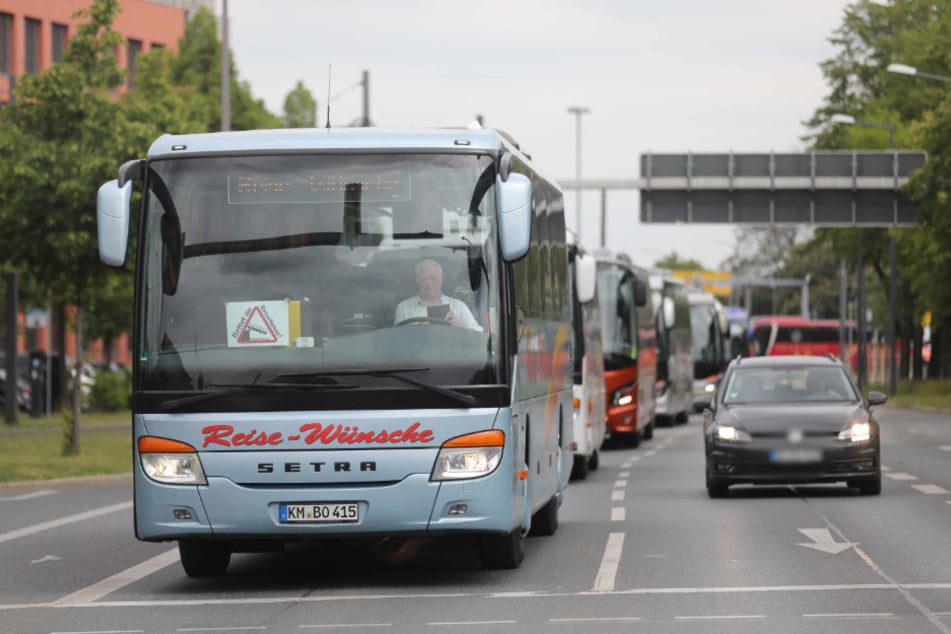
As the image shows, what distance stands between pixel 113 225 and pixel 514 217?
7.97 ft

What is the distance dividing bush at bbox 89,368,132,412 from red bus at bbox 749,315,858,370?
1936 inches

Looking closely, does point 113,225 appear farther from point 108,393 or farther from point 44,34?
point 44,34

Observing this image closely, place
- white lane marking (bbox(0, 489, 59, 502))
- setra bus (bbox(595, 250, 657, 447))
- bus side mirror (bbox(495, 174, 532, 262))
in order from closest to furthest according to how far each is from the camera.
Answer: bus side mirror (bbox(495, 174, 532, 262)), white lane marking (bbox(0, 489, 59, 502)), setra bus (bbox(595, 250, 657, 447))

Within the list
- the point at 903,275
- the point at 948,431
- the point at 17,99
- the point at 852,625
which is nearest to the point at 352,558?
the point at 852,625

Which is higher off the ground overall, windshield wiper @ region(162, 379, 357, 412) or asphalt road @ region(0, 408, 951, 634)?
windshield wiper @ region(162, 379, 357, 412)

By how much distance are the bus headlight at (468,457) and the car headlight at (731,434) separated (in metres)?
8.49

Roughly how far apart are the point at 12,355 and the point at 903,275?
103 feet

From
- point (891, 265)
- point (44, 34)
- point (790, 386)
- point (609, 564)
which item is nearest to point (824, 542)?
point (609, 564)

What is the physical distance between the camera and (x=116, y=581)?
1370cm

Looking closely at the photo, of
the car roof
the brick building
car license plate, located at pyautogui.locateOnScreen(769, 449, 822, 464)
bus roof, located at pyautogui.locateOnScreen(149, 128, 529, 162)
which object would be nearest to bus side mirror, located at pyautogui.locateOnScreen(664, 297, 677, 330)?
the car roof

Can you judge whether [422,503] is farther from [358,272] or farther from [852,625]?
[852,625]

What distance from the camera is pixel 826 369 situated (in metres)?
21.7

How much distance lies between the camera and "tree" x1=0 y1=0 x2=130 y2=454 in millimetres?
28844

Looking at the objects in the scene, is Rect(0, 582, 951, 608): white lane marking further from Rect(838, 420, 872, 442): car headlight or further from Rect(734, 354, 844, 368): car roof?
Rect(734, 354, 844, 368): car roof
